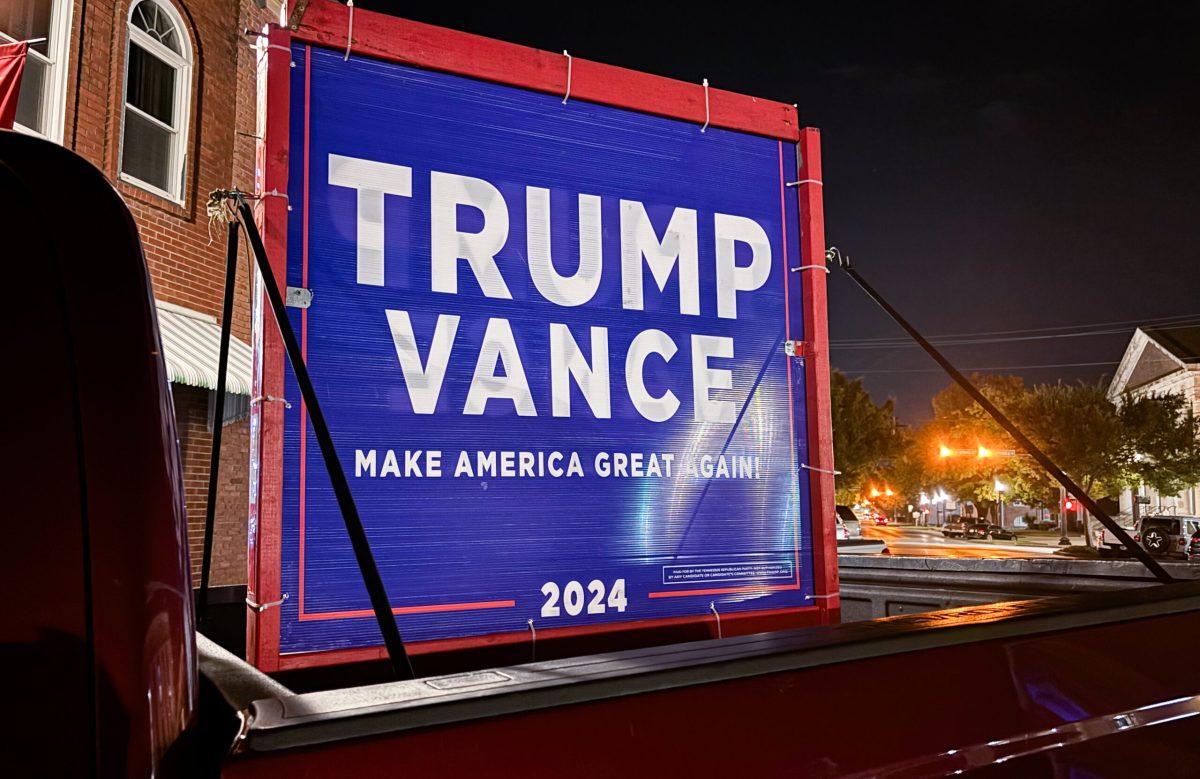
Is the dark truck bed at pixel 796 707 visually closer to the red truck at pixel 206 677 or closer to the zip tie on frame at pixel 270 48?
the red truck at pixel 206 677

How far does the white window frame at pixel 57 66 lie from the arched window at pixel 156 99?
0.76 metres

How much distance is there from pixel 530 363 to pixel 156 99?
9424mm

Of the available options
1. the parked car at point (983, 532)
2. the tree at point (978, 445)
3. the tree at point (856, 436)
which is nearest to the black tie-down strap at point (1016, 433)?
the tree at point (978, 445)

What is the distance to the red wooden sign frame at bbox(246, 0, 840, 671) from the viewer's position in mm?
2662

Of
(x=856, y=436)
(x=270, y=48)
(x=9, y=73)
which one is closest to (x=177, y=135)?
(x=9, y=73)

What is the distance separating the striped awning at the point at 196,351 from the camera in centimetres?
867

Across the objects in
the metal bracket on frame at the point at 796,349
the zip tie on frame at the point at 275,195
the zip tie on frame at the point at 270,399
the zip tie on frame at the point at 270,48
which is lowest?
the zip tie on frame at the point at 270,399

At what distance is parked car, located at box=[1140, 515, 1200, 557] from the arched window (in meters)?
27.0

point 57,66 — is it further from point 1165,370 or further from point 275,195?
point 1165,370

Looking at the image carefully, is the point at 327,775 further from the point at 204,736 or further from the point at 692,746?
the point at 692,746

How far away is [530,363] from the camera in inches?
120

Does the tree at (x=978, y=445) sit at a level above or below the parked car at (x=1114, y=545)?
above

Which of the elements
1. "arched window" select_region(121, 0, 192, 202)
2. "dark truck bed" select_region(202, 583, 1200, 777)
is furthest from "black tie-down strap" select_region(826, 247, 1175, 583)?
"arched window" select_region(121, 0, 192, 202)

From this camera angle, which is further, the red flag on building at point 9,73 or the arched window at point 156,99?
the arched window at point 156,99
